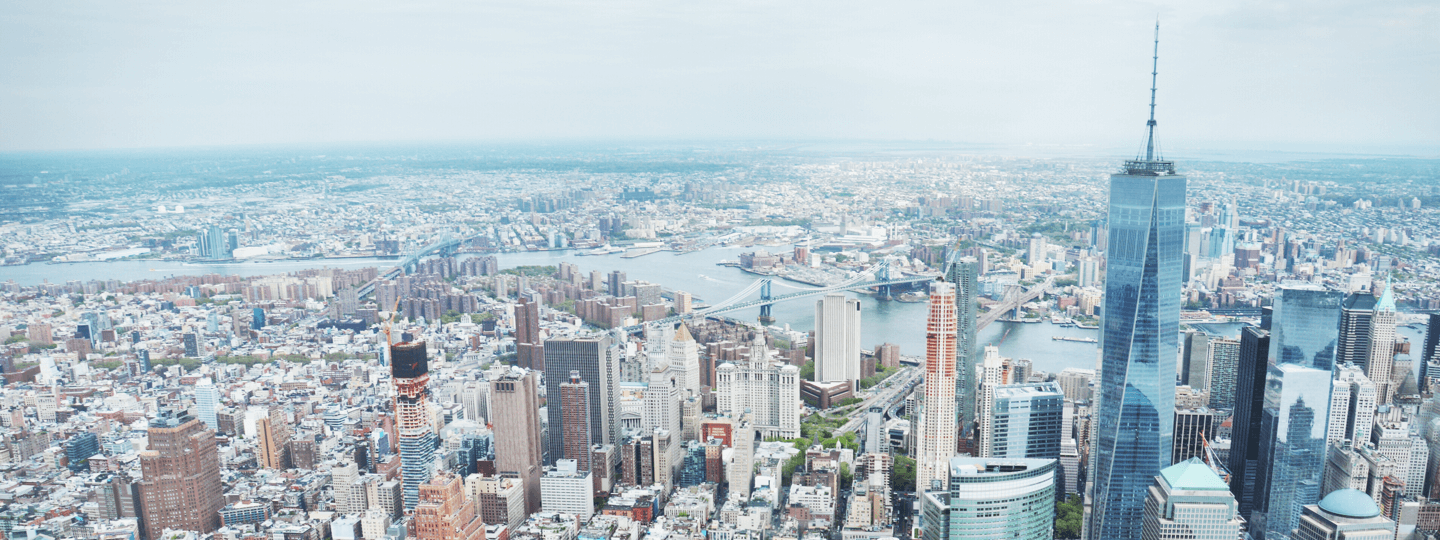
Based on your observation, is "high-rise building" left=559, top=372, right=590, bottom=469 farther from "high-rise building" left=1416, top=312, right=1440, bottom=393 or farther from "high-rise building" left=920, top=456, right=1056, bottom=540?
"high-rise building" left=1416, top=312, right=1440, bottom=393

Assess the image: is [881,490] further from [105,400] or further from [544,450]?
[105,400]

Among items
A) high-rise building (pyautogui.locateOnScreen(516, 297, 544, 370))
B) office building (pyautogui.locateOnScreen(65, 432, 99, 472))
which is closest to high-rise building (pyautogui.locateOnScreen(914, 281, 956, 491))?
high-rise building (pyautogui.locateOnScreen(516, 297, 544, 370))

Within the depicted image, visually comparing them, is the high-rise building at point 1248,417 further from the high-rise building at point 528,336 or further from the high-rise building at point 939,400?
the high-rise building at point 528,336

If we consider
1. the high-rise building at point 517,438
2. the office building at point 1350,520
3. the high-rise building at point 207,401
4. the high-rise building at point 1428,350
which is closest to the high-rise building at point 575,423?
the high-rise building at point 517,438

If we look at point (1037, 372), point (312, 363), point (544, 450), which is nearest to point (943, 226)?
point (1037, 372)

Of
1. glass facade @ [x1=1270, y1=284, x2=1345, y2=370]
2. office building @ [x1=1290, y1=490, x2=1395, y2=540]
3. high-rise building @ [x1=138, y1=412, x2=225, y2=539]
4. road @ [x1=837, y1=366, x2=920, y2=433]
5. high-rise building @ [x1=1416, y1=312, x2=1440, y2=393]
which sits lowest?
road @ [x1=837, y1=366, x2=920, y2=433]

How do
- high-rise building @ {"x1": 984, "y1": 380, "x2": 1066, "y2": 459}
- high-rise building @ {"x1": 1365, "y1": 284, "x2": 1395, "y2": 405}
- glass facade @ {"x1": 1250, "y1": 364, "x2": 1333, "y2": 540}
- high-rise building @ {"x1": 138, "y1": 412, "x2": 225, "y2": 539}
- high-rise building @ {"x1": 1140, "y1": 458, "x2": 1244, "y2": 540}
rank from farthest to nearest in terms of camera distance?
1. high-rise building @ {"x1": 1365, "y1": 284, "x2": 1395, "y2": 405}
2. high-rise building @ {"x1": 984, "y1": 380, "x2": 1066, "y2": 459}
3. high-rise building @ {"x1": 138, "y1": 412, "x2": 225, "y2": 539}
4. glass facade @ {"x1": 1250, "y1": 364, "x2": 1333, "y2": 540}
5. high-rise building @ {"x1": 1140, "y1": 458, "x2": 1244, "y2": 540}
